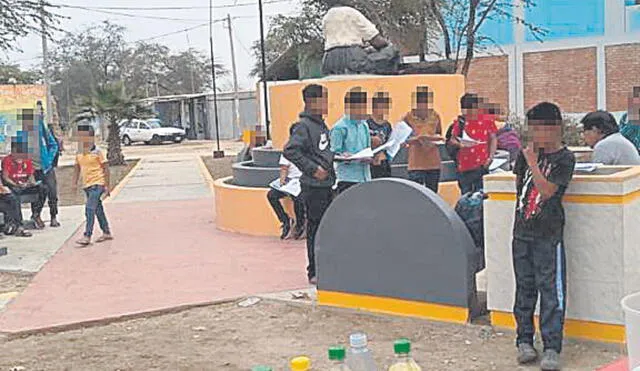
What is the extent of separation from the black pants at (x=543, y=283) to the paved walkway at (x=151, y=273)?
9.70 feet

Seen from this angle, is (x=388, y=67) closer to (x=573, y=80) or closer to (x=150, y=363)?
(x=150, y=363)

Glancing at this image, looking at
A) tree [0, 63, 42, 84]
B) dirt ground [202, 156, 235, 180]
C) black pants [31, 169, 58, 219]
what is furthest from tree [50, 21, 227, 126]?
black pants [31, 169, 58, 219]

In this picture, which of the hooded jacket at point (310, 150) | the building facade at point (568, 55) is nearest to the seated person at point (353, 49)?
the hooded jacket at point (310, 150)

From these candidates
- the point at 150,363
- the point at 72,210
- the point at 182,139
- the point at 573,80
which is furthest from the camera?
the point at 182,139

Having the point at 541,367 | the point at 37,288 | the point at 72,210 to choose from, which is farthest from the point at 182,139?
the point at 541,367

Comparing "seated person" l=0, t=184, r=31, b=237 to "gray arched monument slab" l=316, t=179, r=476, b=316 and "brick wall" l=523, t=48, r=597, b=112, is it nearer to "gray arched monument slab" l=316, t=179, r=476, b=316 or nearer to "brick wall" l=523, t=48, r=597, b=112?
"gray arched monument slab" l=316, t=179, r=476, b=316

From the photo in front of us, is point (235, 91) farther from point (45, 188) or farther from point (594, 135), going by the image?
point (594, 135)

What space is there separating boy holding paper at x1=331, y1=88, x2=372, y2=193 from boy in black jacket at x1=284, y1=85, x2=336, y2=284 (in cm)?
14

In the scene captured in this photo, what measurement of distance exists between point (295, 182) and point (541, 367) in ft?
18.1

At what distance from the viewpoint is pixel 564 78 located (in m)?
31.8

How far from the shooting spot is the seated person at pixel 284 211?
10438mm

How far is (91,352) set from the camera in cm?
619

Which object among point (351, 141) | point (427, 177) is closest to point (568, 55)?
point (427, 177)

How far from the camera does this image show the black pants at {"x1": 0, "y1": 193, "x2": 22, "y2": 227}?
1211 centimetres
